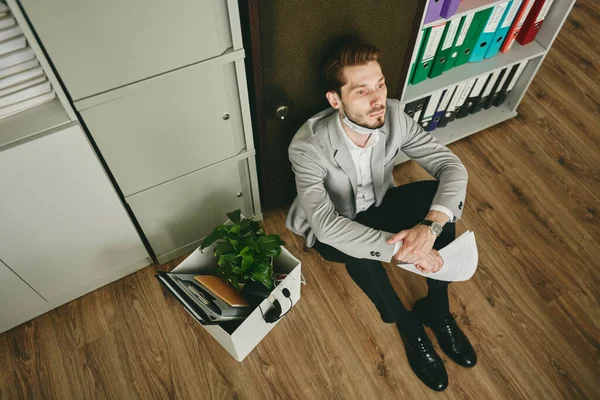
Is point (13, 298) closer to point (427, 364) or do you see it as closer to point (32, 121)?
point (32, 121)

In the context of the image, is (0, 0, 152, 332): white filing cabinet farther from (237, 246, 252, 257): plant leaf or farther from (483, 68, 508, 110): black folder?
(483, 68, 508, 110): black folder

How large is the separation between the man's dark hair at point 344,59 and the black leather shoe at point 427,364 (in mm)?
999

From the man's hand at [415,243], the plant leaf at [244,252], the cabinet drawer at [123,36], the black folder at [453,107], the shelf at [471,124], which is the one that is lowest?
the shelf at [471,124]

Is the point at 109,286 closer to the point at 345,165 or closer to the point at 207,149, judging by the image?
the point at 207,149

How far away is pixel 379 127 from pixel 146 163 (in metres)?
0.78

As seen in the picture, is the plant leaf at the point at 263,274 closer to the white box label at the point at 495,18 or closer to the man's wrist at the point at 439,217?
the man's wrist at the point at 439,217

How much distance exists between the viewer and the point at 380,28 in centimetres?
153

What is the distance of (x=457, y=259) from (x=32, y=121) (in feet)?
4.54

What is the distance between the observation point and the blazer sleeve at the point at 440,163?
1565mm

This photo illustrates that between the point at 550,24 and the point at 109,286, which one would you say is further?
the point at 550,24

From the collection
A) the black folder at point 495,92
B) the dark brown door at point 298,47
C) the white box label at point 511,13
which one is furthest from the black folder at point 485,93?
the dark brown door at point 298,47

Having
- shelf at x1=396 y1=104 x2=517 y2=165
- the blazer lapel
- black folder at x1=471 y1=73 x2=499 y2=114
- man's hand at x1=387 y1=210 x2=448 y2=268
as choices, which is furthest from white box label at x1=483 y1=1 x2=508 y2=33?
man's hand at x1=387 y1=210 x2=448 y2=268

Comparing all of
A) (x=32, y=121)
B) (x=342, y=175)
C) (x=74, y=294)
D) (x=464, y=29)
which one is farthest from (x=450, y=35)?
(x=74, y=294)

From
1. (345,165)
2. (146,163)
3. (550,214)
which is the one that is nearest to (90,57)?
(146,163)
